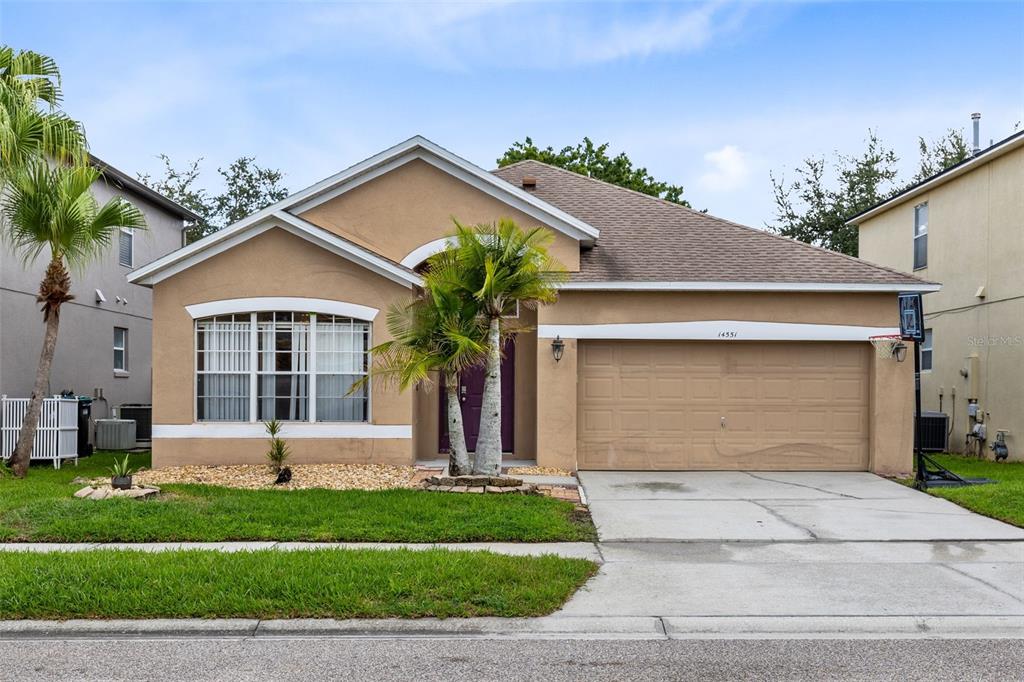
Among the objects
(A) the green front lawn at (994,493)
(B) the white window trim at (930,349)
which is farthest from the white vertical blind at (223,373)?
(B) the white window trim at (930,349)

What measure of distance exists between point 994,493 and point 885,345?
3.36m

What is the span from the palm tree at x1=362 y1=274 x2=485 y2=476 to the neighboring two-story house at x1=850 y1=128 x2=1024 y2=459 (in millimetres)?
10881

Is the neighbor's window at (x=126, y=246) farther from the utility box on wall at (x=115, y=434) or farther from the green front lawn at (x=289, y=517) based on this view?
the green front lawn at (x=289, y=517)

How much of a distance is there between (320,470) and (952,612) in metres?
8.88

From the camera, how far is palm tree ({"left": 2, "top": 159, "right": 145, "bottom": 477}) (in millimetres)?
12656

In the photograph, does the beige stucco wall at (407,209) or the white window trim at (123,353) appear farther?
the white window trim at (123,353)

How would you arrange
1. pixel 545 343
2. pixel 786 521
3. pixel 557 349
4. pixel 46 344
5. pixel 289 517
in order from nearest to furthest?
pixel 289 517, pixel 786 521, pixel 46 344, pixel 557 349, pixel 545 343

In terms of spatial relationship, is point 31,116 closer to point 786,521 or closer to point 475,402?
point 475,402

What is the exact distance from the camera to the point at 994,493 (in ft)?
35.1

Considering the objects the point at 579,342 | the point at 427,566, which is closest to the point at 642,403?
the point at 579,342

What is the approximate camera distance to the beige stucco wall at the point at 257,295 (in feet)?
42.7

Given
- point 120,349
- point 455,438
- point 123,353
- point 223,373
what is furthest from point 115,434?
point 455,438

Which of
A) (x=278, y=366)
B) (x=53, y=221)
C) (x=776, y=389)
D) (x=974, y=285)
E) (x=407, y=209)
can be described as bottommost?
(x=776, y=389)

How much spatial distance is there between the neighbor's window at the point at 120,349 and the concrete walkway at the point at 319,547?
12676 millimetres
